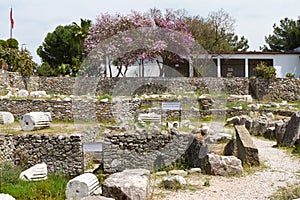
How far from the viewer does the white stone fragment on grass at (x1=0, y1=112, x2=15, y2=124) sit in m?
15.5

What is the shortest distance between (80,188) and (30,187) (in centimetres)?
174

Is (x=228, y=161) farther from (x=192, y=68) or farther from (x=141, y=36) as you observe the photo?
(x=192, y=68)

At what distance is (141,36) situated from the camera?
24.6 m

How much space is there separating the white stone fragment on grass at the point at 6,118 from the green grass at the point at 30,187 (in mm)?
5626

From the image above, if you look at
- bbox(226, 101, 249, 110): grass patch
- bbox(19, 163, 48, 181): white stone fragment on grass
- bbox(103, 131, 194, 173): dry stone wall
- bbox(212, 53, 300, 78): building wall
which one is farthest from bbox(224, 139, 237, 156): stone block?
bbox(212, 53, 300, 78): building wall

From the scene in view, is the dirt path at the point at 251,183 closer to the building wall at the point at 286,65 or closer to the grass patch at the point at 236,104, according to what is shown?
the grass patch at the point at 236,104

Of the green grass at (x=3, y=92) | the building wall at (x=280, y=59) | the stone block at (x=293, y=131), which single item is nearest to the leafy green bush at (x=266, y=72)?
the building wall at (x=280, y=59)

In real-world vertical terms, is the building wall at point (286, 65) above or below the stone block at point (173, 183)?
above

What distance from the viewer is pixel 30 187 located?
887 centimetres

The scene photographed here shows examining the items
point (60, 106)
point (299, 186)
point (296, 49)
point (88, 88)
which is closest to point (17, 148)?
point (60, 106)

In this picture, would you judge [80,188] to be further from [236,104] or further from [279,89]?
[279,89]

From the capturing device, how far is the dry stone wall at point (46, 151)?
11000 mm

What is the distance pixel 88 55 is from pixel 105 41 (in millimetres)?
4292

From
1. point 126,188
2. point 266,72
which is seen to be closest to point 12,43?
point 266,72
